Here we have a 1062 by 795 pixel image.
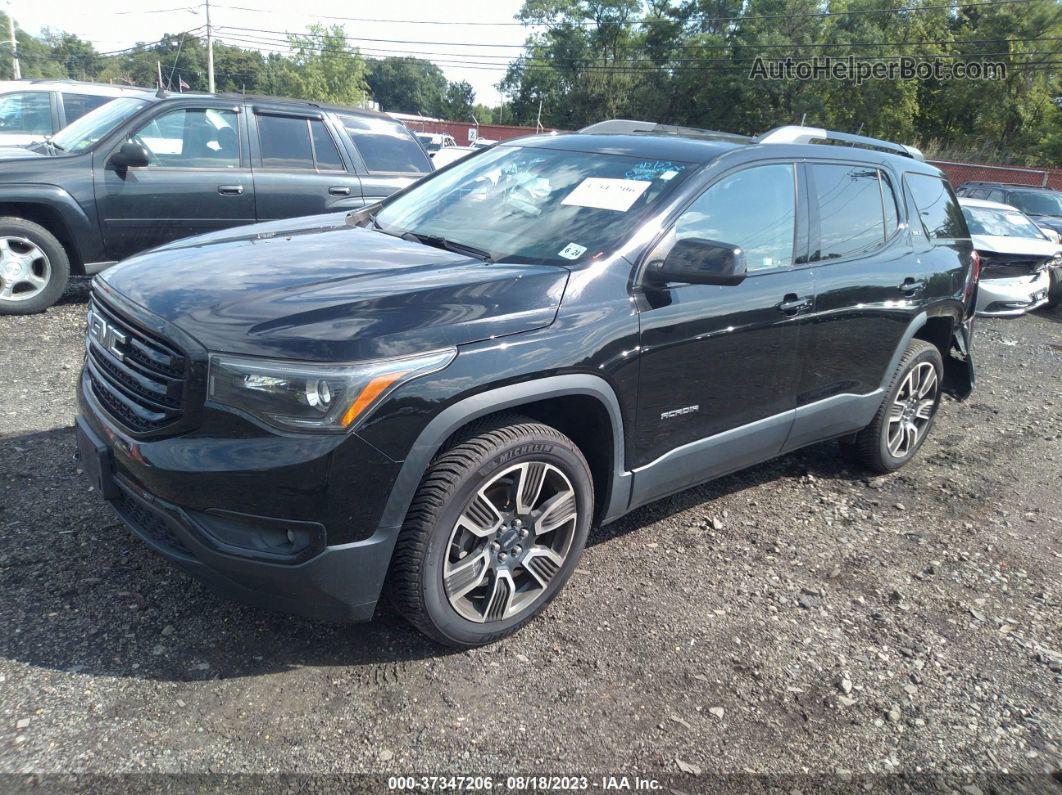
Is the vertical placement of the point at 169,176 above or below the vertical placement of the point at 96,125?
below

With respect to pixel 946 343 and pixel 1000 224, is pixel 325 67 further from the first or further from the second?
pixel 946 343

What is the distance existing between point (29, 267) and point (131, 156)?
122 cm

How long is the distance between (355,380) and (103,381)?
115cm

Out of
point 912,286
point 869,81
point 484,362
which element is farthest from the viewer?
point 869,81

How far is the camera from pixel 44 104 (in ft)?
31.6

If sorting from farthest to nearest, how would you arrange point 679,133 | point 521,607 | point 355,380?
point 679,133
point 521,607
point 355,380

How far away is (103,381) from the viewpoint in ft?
9.61

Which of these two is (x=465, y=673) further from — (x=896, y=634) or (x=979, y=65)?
(x=979, y=65)

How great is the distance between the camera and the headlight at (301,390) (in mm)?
2410

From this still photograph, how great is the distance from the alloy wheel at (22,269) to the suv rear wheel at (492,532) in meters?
5.42

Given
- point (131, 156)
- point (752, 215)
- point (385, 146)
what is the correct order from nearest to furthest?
1. point (752, 215)
2. point (131, 156)
3. point (385, 146)

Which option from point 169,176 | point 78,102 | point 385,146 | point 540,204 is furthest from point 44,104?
point 540,204

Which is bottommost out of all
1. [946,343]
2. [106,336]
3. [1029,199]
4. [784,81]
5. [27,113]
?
[946,343]

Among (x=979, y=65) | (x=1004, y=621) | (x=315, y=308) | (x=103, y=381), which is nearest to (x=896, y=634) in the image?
(x=1004, y=621)
